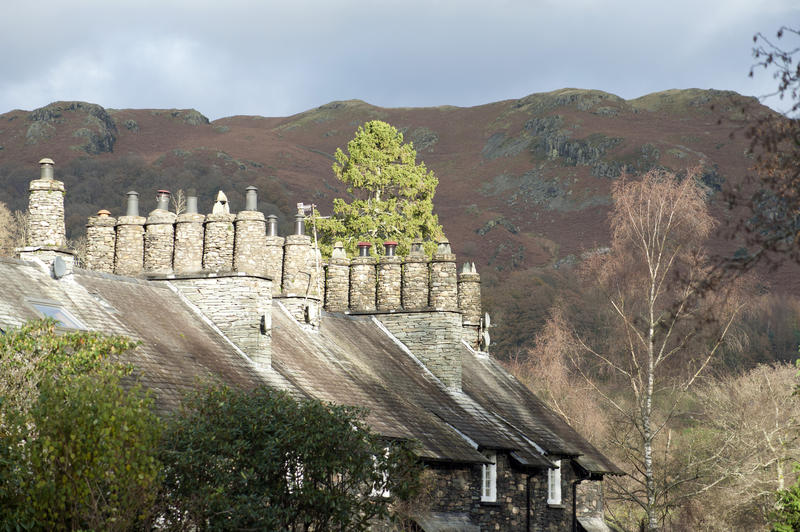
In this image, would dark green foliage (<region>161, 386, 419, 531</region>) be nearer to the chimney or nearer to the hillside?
the chimney

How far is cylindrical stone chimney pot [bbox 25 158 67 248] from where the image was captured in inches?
977

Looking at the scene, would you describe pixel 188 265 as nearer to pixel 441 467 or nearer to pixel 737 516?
pixel 441 467

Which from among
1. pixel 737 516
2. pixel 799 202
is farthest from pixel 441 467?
pixel 737 516

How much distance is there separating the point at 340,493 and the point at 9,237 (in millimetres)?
53178

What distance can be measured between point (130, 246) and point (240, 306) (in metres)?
3.86

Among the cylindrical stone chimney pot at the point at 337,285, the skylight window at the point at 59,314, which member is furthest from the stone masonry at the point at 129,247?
the cylindrical stone chimney pot at the point at 337,285

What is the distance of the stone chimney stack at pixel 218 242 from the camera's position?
28.3 metres

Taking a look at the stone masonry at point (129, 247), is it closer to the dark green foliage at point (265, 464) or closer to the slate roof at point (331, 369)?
the slate roof at point (331, 369)

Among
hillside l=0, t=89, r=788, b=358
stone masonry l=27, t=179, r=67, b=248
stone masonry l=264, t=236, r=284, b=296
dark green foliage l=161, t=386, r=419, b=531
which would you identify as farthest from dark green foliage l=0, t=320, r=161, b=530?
hillside l=0, t=89, r=788, b=358

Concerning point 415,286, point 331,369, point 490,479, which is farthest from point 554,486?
point 331,369

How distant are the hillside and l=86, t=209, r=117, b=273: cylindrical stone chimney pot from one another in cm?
6812

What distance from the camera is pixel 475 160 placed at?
182 m

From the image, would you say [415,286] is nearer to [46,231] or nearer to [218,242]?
[218,242]

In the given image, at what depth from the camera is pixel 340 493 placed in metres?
18.1
